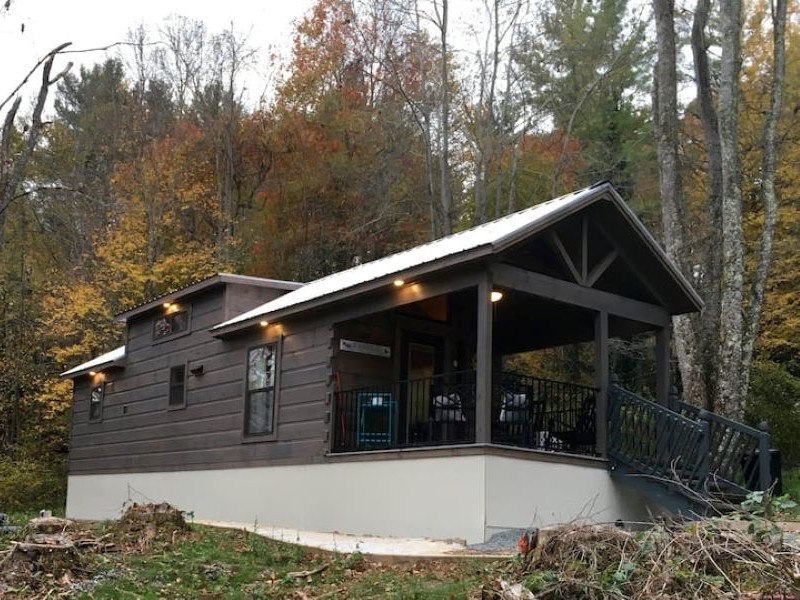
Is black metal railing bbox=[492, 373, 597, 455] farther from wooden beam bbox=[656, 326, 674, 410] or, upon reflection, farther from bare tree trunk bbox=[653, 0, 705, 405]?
bare tree trunk bbox=[653, 0, 705, 405]

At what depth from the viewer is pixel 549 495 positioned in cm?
938

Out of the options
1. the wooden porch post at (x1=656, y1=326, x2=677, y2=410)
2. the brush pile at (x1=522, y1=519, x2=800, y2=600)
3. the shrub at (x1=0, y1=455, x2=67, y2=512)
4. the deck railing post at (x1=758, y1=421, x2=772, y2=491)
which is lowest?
the shrub at (x1=0, y1=455, x2=67, y2=512)

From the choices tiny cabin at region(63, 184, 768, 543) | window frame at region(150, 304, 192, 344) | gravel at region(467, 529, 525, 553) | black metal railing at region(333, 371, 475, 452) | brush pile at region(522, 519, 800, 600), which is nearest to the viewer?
brush pile at region(522, 519, 800, 600)

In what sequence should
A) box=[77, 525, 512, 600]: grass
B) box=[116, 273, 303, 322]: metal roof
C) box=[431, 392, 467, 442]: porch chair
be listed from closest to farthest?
box=[77, 525, 512, 600]: grass < box=[431, 392, 467, 442]: porch chair < box=[116, 273, 303, 322]: metal roof

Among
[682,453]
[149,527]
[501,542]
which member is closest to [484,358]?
[501,542]

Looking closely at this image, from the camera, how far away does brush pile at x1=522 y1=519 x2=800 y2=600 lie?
4.89 meters

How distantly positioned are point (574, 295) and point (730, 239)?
4.44m

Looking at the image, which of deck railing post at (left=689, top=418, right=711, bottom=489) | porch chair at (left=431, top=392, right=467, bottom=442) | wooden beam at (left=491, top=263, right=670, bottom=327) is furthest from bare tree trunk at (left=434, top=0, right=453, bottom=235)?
deck railing post at (left=689, top=418, right=711, bottom=489)

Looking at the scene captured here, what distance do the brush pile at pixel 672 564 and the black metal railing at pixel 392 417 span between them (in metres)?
4.62

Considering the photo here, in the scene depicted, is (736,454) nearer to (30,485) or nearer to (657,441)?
(657,441)

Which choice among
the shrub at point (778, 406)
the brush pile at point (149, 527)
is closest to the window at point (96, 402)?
the brush pile at point (149, 527)

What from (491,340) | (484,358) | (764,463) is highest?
(491,340)

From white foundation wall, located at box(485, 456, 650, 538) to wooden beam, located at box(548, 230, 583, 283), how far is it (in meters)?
2.14

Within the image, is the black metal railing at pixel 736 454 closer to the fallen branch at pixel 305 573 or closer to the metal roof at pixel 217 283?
the fallen branch at pixel 305 573
